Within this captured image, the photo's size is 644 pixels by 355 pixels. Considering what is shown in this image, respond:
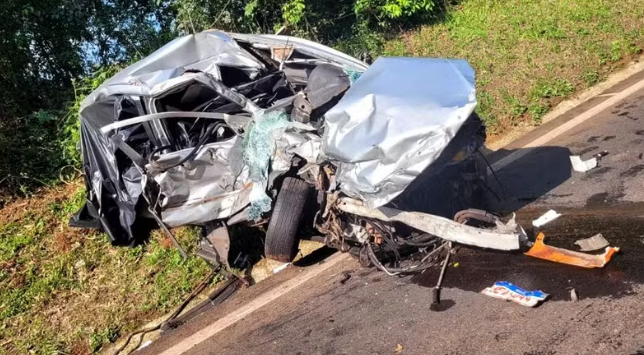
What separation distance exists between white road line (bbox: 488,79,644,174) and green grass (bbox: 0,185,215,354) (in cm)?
309

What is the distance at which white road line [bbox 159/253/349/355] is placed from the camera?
425 centimetres

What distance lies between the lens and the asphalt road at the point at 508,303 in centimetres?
302

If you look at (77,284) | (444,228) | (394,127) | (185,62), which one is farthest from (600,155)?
(77,284)

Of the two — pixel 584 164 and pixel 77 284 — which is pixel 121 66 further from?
pixel 584 164

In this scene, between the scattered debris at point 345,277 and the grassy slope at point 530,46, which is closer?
the scattered debris at point 345,277

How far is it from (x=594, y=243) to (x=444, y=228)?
3.08ft

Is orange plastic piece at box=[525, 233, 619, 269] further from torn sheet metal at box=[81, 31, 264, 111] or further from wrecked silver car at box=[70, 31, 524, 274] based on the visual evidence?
torn sheet metal at box=[81, 31, 264, 111]

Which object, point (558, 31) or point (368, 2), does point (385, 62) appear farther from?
point (368, 2)

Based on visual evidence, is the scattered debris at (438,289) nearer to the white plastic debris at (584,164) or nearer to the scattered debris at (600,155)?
the white plastic debris at (584,164)

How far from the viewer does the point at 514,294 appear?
3.35m

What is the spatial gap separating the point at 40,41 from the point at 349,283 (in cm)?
708

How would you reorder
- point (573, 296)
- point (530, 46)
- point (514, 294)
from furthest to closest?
1. point (530, 46)
2. point (514, 294)
3. point (573, 296)

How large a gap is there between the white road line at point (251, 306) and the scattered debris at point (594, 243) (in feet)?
5.94

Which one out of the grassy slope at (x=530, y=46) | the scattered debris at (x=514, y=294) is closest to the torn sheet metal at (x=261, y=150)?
the scattered debris at (x=514, y=294)
